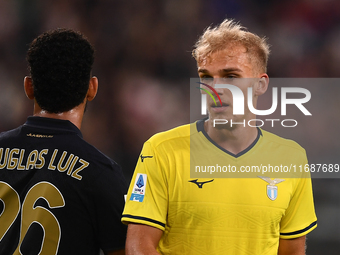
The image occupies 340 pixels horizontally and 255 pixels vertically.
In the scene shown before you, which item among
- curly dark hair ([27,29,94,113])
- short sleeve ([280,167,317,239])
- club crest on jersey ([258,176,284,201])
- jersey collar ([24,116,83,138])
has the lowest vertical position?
short sleeve ([280,167,317,239])

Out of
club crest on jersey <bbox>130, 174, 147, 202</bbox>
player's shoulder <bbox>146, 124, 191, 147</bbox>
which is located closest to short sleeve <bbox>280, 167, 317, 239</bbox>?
player's shoulder <bbox>146, 124, 191, 147</bbox>

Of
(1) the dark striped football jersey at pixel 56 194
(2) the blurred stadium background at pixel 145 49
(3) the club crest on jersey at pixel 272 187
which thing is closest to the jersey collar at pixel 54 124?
(1) the dark striped football jersey at pixel 56 194

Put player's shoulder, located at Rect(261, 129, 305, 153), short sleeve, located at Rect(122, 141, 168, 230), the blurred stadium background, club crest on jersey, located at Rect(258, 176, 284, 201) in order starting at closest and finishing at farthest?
short sleeve, located at Rect(122, 141, 168, 230)
club crest on jersey, located at Rect(258, 176, 284, 201)
player's shoulder, located at Rect(261, 129, 305, 153)
the blurred stadium background

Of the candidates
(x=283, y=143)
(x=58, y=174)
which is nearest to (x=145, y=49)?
(x=283, y=143)

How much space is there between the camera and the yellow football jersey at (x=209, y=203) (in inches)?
82.7

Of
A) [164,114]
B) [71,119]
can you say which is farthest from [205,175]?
[164,114]

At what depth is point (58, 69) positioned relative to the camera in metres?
2.07

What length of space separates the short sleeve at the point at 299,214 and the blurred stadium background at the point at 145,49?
12.3 feet

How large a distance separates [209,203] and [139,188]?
0.36 m

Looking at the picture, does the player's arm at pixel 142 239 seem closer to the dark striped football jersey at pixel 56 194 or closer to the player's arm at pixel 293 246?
the dark striped football jersey at pixel 56 194

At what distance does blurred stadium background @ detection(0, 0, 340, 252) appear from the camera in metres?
6.16

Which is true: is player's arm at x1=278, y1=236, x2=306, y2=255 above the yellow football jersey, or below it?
below

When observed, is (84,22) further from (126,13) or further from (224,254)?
(224,254)

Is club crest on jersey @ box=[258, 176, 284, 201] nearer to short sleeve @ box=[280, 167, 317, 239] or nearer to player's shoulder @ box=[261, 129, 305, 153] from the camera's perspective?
short sleeve @ box=[280, 167, 317, 239]
